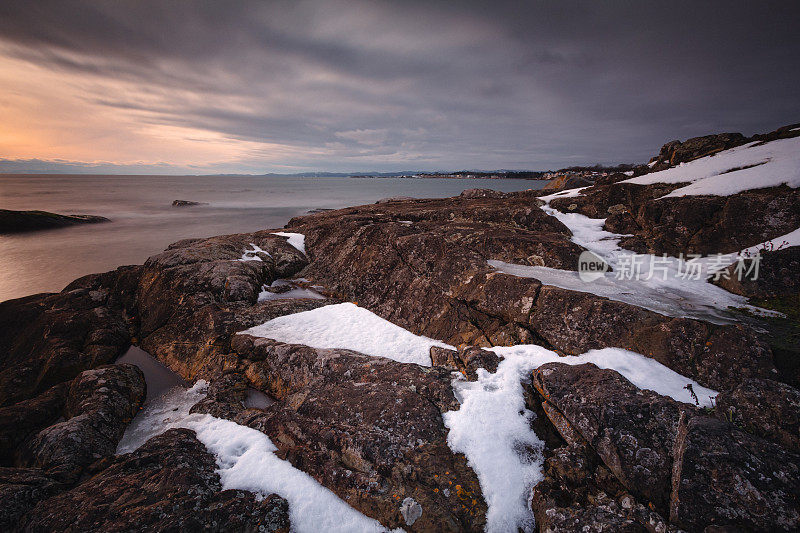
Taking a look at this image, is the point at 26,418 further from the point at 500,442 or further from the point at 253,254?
the point at 500,442

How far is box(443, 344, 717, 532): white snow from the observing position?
4723 mm

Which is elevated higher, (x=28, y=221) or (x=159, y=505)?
(x=28, y=221)

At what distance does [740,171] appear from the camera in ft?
45.2

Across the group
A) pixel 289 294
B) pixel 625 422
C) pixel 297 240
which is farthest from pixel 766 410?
pixel 297 240

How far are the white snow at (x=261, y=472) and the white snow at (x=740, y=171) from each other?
61.9 feet

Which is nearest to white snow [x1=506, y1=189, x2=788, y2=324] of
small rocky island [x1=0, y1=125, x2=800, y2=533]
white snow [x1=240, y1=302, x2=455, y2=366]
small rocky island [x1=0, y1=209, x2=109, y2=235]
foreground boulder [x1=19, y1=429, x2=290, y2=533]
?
small rocky island [x1=0, y1=125, x2=800, y2=533]

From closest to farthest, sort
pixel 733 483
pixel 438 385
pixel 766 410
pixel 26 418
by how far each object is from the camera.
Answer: pixel 733 483
pixel 766 410
pixel 438 385
pixel 26 418

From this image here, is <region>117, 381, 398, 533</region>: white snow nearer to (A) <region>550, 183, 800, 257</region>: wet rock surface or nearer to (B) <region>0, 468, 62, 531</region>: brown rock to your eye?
(B) <region>0, 468, 62, 531</region>: brown rock

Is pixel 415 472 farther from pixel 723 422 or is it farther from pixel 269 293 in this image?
pixel 269 293

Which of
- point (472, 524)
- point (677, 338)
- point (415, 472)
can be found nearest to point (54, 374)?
point (415, 472)

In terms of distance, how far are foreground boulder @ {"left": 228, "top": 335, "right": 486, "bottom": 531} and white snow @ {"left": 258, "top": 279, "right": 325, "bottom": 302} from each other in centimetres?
572

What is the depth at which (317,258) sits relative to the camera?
16.1m

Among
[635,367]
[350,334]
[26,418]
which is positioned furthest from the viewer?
[350,334]

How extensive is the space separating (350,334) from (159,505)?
6.17 meters
